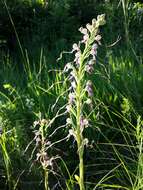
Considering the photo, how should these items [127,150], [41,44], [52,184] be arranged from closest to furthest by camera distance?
[52,184] < [127,150] < [41,44]

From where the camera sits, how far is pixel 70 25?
18.3 feet

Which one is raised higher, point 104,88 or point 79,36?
point 79,36

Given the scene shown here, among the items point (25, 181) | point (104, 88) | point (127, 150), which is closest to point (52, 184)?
point (25, 181)

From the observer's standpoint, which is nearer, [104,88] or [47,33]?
[104,88]

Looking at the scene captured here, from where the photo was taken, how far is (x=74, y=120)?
3342 millimetres

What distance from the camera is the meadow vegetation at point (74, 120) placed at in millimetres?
2342

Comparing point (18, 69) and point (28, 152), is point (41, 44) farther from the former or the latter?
point (28, 152)

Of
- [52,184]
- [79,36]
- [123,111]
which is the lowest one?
[52,184]

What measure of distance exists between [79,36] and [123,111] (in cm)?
223

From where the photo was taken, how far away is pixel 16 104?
3.51m

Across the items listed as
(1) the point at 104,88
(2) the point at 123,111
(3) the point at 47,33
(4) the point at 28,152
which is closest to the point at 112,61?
(1) the point at 104,88

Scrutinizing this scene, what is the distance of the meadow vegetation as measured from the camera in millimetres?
2342

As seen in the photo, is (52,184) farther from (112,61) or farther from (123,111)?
(112,61)

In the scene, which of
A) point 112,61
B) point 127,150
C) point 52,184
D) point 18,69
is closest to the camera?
point 52,184
